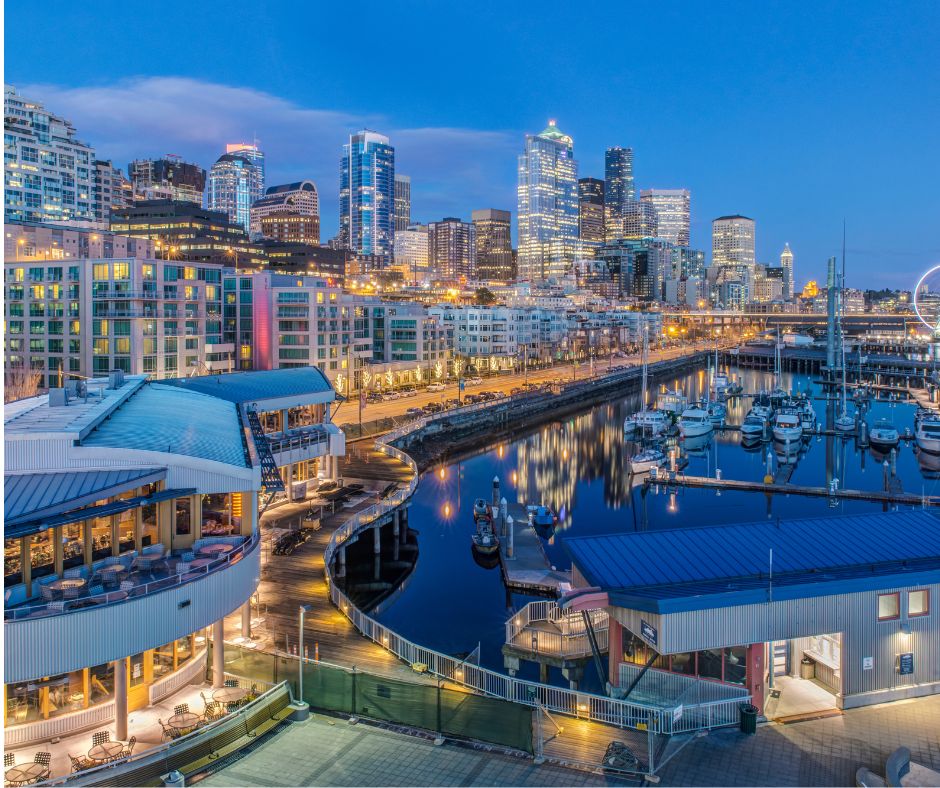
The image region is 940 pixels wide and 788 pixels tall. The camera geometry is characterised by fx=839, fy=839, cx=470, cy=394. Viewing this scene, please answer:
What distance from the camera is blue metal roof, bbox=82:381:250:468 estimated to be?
24266 mm

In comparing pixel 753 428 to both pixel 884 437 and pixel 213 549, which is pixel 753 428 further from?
pixel 213 549

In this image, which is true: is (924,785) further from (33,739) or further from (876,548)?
(33,739)

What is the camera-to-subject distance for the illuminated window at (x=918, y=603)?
2056 cm

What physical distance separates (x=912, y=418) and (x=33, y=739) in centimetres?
11054

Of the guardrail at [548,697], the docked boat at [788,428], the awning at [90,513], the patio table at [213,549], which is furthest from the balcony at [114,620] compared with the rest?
the docked boat at [788,428]

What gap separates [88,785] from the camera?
16.1 metres

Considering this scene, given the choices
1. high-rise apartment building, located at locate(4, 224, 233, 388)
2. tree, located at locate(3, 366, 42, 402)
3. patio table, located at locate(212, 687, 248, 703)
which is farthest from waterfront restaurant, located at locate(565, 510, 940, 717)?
high-rise apartment building, located at locate(4, 224, 233, 388)

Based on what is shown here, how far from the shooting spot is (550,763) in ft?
56.9

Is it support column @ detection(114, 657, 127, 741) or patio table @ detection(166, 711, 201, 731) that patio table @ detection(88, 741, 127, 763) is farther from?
patio table @ detection(166, 711, 201, 731)

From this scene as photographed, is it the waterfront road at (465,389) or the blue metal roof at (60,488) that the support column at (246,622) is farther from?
the waterfront road at (465,389)

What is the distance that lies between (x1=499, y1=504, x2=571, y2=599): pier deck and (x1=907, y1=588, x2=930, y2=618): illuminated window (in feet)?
55.0

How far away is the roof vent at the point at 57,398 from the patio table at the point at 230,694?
40.9 feet

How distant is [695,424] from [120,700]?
75.2 metres

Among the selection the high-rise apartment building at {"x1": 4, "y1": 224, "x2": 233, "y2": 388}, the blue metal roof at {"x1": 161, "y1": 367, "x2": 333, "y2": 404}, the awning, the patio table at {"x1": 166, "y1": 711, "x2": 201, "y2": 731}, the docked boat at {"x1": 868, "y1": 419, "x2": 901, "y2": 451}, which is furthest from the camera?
the docked boat at {"x1": 868, "y1": 419, "x2": 901, "y2": 451}
